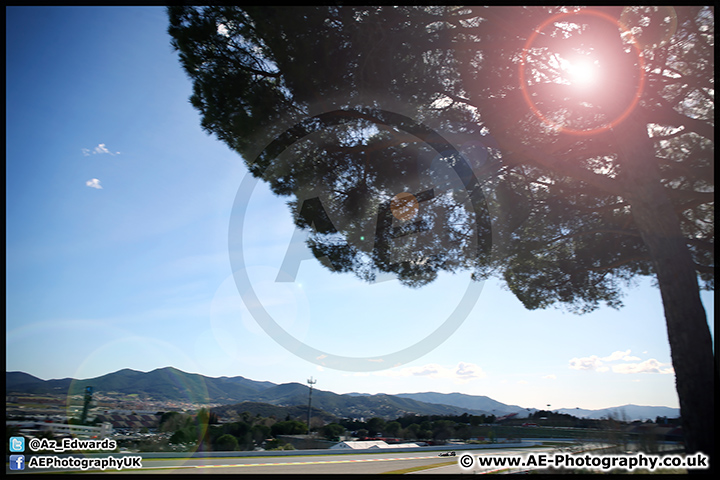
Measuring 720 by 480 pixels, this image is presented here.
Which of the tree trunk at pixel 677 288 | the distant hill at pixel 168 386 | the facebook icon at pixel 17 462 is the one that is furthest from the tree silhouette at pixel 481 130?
the distant hill at pixel 168 386

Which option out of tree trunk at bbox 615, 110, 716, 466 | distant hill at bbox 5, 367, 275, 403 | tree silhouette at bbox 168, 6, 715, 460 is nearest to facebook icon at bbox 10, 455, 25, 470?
tree silhouette at bbox 168, 6, 715, 460

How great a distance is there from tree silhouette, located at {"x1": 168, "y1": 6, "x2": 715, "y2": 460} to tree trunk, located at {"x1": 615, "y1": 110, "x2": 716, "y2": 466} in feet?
0.05

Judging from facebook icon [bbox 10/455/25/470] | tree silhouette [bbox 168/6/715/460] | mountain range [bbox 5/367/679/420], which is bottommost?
mountain range [bbox 5/367/679/420]

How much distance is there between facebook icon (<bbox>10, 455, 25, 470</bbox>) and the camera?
19.5 ft

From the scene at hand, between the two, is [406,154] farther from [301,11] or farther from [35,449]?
[35,449]

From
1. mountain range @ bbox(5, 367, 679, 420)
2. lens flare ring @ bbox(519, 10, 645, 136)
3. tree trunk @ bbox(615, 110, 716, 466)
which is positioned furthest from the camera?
mountain range @ bbox(5, 367, 679, 420)

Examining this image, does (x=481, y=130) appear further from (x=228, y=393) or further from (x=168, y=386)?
(x=228, y=393)

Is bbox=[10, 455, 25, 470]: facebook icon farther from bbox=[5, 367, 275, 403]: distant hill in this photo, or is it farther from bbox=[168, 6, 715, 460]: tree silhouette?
bbox=[5, 367, 275, 403]: distant hill

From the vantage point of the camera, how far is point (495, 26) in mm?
5805

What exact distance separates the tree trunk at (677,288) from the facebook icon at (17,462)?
926 centimetres

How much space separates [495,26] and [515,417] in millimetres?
31743

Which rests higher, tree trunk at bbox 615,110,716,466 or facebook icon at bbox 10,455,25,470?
tree trunk at bbox 615,110,716,466

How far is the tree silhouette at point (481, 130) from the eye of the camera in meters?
5.48

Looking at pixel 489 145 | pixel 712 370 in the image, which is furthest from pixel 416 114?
pixel 712 370
